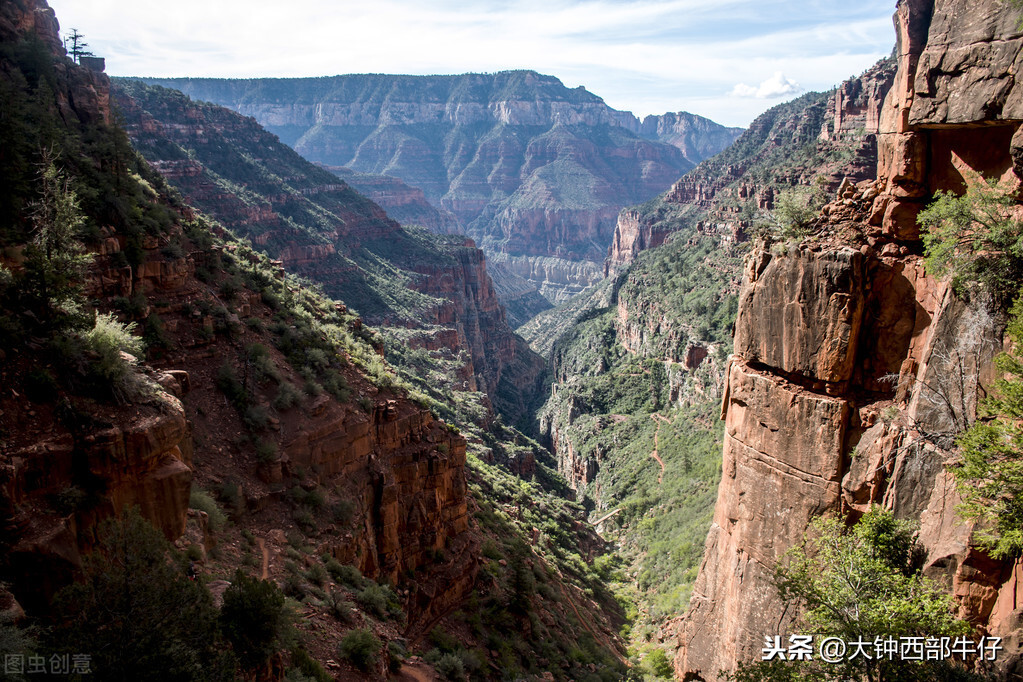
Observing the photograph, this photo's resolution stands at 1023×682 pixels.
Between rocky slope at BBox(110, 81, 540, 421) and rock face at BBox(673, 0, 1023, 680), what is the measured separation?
57790mm

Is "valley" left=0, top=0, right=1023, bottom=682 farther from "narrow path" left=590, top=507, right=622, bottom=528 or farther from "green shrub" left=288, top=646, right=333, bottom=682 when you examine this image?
"narrow path" left=590, top=507, right=622, bottom=528

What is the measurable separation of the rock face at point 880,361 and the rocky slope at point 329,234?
57.8 meters

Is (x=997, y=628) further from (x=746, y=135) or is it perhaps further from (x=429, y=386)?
(x=746, y=135)

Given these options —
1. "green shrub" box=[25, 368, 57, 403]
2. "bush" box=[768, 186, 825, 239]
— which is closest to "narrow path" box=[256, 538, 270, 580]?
"green shrub" box=[25, 368, 57, 403]

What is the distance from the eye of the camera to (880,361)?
682 inches

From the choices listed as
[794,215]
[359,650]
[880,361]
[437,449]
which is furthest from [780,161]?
[359,650]

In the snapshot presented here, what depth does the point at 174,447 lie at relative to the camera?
1338cm

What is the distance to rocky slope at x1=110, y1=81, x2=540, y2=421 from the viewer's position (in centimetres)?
7269

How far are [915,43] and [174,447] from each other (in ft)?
67.6

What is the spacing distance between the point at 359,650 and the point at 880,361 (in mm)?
15502

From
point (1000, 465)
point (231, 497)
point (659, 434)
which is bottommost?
point (659, 434)

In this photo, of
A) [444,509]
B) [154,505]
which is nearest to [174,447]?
[154,505]

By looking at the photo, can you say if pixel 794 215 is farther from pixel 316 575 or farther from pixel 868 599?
pixel 316 575

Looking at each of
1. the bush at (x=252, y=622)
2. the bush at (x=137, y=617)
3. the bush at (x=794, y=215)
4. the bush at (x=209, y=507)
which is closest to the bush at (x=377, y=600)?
the bush at (x=209, y=507)
